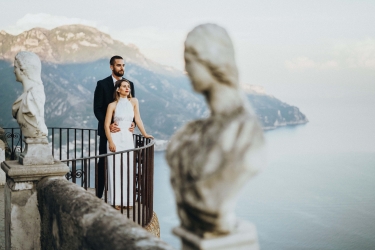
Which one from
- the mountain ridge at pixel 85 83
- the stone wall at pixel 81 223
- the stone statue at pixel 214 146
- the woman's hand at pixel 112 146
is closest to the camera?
the stone statue at pixel 214 146

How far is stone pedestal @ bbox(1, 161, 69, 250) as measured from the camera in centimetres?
347

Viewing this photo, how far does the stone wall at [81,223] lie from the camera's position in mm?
1979

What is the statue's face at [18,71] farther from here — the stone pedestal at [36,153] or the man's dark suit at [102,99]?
the man's dark suit at [102,99]

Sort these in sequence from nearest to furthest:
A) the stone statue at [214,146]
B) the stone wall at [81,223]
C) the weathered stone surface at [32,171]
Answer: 1. the stone statue at [214,146]
2. the stone wall at [81,223]
3. the weathered stone surface at [32,171]

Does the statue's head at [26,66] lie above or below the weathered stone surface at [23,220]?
above

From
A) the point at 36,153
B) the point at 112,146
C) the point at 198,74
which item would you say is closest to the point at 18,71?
the point at 36,153

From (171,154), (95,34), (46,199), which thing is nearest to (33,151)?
(46,199)

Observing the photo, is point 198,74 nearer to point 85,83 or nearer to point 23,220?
point 23,220

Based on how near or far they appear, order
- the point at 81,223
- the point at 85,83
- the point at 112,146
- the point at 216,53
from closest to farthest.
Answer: the point at 216,53, the point at 81,223, the point at 112,146, the point at 85,83

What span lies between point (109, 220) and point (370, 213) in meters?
39.1

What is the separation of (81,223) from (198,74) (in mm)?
1522

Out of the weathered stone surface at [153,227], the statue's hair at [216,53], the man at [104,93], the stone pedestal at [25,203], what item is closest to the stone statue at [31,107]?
the stone pedestal at [25,203]

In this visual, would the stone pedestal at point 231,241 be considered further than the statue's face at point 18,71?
No

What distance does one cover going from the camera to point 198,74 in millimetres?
1289
